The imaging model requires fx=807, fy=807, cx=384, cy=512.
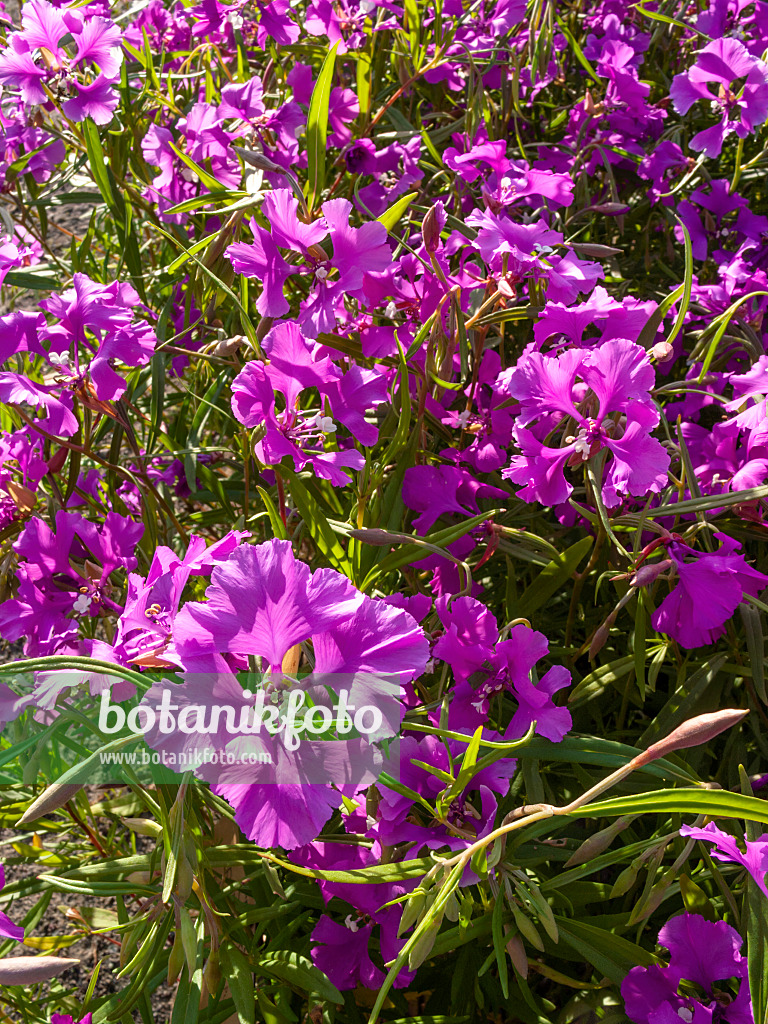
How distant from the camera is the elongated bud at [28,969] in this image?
56 centimetres

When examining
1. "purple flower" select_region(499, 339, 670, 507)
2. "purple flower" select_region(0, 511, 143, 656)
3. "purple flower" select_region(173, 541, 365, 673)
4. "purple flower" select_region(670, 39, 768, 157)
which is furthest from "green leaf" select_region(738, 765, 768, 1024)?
"purple flower" select_region(670, 39, 768, 157)

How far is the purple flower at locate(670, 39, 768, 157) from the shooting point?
1077 millimetres

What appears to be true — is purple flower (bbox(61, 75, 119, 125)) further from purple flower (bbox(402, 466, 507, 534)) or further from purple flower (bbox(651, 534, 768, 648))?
purple flower (bbox(651, 534, 768, 648))

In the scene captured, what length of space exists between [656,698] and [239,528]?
58cm

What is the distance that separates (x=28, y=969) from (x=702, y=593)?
2.07 feet

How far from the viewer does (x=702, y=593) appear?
2.49 feet

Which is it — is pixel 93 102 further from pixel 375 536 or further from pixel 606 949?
pixel 606 949

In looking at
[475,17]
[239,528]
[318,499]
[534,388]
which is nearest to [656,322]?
[534,388]

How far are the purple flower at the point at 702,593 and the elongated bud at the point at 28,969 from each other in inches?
23.2

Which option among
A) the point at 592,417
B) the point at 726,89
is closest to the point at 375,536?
the point at 592,417

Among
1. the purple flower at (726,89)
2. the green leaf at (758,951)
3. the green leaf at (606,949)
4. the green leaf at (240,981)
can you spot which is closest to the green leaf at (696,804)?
the green leaf at (758,951)

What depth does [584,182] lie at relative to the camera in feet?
4.00

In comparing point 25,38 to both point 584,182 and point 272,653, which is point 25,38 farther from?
point 272,653

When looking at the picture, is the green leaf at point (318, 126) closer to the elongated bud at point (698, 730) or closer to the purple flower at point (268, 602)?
the purple flower at point (268, 602)
